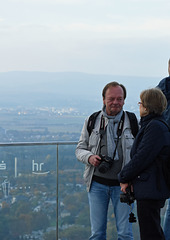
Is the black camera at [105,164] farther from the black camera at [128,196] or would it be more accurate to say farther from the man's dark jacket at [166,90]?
the man's dark jacket at [166,90]

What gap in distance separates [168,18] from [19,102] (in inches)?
148

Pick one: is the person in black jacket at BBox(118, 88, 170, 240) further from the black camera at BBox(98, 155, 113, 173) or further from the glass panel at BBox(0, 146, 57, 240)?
the glass panel at BBox(0, 146, 57, 240)

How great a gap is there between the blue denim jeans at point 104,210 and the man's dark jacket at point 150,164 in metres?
0.42

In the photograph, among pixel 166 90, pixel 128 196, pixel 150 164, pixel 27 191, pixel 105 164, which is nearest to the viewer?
pixel 150 164

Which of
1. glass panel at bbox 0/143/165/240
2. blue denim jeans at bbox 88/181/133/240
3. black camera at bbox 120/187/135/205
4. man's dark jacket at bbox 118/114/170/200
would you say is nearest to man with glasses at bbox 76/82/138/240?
blue denim jeans at bbox 88/181/133/240

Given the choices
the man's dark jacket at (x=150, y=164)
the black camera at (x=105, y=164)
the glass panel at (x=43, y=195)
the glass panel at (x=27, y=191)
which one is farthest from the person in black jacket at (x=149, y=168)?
the glass panel at (x=27, y=191)

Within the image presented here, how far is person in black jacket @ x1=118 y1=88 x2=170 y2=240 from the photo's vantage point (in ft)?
8.59

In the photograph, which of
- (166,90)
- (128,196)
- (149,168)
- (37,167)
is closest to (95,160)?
(128,196)

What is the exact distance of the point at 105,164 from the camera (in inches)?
116

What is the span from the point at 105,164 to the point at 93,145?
0.81 ft

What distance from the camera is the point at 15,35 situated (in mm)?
10477

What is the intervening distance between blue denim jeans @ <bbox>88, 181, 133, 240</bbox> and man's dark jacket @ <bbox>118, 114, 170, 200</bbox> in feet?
1.38

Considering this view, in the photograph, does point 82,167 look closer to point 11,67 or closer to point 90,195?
point 90,195

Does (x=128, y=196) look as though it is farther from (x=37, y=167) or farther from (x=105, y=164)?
(x=37, y=167)
